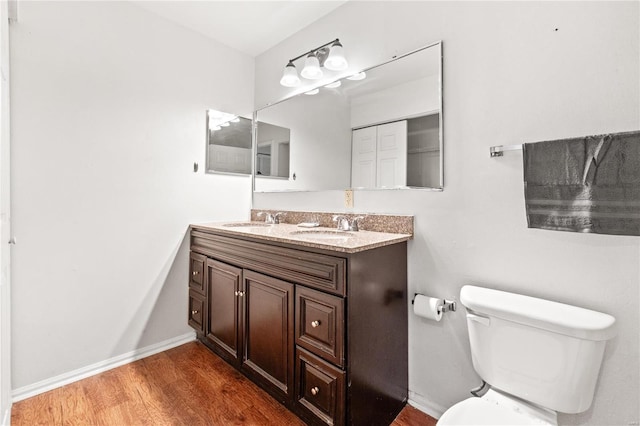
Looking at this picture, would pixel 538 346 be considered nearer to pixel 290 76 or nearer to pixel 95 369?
pixel 290 76

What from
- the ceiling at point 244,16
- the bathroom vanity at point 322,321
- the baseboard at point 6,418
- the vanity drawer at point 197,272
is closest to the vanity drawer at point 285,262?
the bathroom vanity at point 322,321

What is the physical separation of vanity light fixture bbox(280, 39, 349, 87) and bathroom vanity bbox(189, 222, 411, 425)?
106 centimetres

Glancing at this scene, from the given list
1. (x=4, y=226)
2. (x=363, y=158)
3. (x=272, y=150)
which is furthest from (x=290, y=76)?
(x=4, y=226)

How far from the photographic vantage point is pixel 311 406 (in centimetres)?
133

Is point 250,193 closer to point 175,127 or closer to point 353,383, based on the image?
point 175,127

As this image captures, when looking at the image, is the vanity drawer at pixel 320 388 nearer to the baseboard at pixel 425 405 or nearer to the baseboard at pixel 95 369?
the baseboard at pixel 425 405

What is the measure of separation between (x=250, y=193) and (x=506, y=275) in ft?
6.56

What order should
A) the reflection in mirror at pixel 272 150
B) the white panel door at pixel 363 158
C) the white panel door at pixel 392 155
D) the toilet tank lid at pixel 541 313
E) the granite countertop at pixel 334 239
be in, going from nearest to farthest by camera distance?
the toilet tank lid at pixel 541 313
the granite countertop at pixel 334 239
the white panel door at pixel 392 155
the white panel door at pixel 363 158
the reflection in mirror at pixel 272 150

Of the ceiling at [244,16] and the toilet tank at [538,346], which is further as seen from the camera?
the ceiling at [244,16]

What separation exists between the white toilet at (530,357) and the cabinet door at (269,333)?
2.41 ft

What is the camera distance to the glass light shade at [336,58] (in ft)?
6.01

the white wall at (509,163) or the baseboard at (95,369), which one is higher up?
the white wall at (509,163)

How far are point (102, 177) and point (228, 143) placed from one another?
0.91 m

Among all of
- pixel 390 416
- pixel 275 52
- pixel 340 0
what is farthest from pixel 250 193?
pixel 390 416
